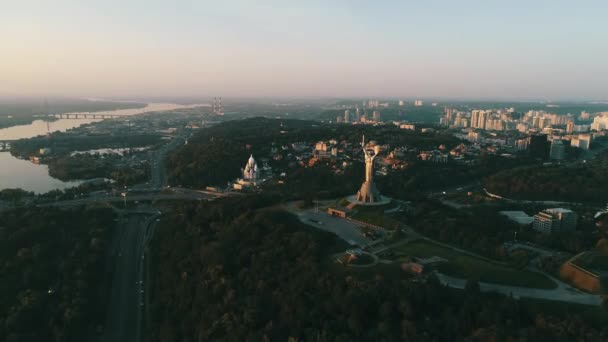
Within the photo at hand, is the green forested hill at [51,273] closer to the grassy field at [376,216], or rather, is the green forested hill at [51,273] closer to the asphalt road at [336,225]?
the asphalt road at [336,225]

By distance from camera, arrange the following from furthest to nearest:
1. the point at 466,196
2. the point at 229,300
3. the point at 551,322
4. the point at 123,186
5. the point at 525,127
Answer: the point at 525,127
the point at 123,186
the point at 466,196
the point at 229,300
the point at 551,322

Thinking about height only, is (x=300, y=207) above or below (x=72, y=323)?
above

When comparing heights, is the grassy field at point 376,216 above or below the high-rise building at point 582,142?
below

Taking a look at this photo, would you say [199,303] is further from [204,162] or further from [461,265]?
[204,162]

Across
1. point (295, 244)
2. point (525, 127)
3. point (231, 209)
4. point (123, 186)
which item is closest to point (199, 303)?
point (295, 244)

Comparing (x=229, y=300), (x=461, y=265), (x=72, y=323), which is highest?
(x=461, y=265)

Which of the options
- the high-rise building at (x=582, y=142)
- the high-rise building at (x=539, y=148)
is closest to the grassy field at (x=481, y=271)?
the high-rise building at (x=539, y=148)
